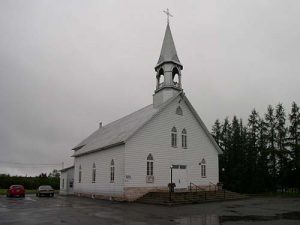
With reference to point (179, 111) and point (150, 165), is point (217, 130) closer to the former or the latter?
point (179, 111)

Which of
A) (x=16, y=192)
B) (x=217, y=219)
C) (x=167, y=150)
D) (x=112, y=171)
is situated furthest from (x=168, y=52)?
(x=16, y=192)

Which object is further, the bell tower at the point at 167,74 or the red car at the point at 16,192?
the red car at the point at 16,192

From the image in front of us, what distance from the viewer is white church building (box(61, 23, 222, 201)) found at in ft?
95.1

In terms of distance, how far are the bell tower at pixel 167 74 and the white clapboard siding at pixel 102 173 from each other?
6.72 meters

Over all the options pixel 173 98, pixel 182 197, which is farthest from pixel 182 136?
pixel 182 197

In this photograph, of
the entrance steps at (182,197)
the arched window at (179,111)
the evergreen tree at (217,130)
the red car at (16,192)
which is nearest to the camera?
the entrance steps at (182,197)

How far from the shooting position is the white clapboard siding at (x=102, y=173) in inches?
1150

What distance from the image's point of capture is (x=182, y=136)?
33.0m

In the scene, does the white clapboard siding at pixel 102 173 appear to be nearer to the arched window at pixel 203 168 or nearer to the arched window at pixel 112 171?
the arched window at pixel 112 171

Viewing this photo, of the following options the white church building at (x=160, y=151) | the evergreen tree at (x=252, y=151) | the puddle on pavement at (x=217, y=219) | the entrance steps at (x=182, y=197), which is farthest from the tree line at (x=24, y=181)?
the puddle on pavement at (x=217, y=219)

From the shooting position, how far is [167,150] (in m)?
31.3

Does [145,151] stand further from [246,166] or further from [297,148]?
[297,148]

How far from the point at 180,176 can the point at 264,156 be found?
2142 centimetres

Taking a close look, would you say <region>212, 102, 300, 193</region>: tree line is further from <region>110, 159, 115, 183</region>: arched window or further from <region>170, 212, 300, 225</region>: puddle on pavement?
<region>170, 212, 300, 225</region>: puddle on pavement
